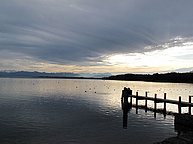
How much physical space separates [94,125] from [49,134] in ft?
17.0

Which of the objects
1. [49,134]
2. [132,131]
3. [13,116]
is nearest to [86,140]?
[49,134]

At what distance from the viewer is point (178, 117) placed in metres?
17.1

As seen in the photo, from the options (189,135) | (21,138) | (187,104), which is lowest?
(21,138)

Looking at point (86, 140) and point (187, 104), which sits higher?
point (187, 104)

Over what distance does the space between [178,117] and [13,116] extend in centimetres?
1959

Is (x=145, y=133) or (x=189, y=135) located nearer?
(x=189, y=135)

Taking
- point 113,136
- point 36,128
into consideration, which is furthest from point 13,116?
point 113,136

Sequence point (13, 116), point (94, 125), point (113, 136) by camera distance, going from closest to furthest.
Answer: point (113, 136)
point (94, 125)
point (13, 116)

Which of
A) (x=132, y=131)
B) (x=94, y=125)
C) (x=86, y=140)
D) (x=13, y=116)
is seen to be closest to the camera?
(x=86, y=140)

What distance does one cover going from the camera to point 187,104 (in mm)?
20234

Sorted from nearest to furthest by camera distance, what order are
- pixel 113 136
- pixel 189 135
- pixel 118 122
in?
pixel 189 135 < pixel 113 136 < pixel 118 122

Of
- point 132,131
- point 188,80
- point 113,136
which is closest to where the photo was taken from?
point 113,136

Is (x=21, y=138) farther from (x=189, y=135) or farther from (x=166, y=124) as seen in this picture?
(x=166, y=124)

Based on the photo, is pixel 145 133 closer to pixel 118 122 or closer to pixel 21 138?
pixel 118 122
